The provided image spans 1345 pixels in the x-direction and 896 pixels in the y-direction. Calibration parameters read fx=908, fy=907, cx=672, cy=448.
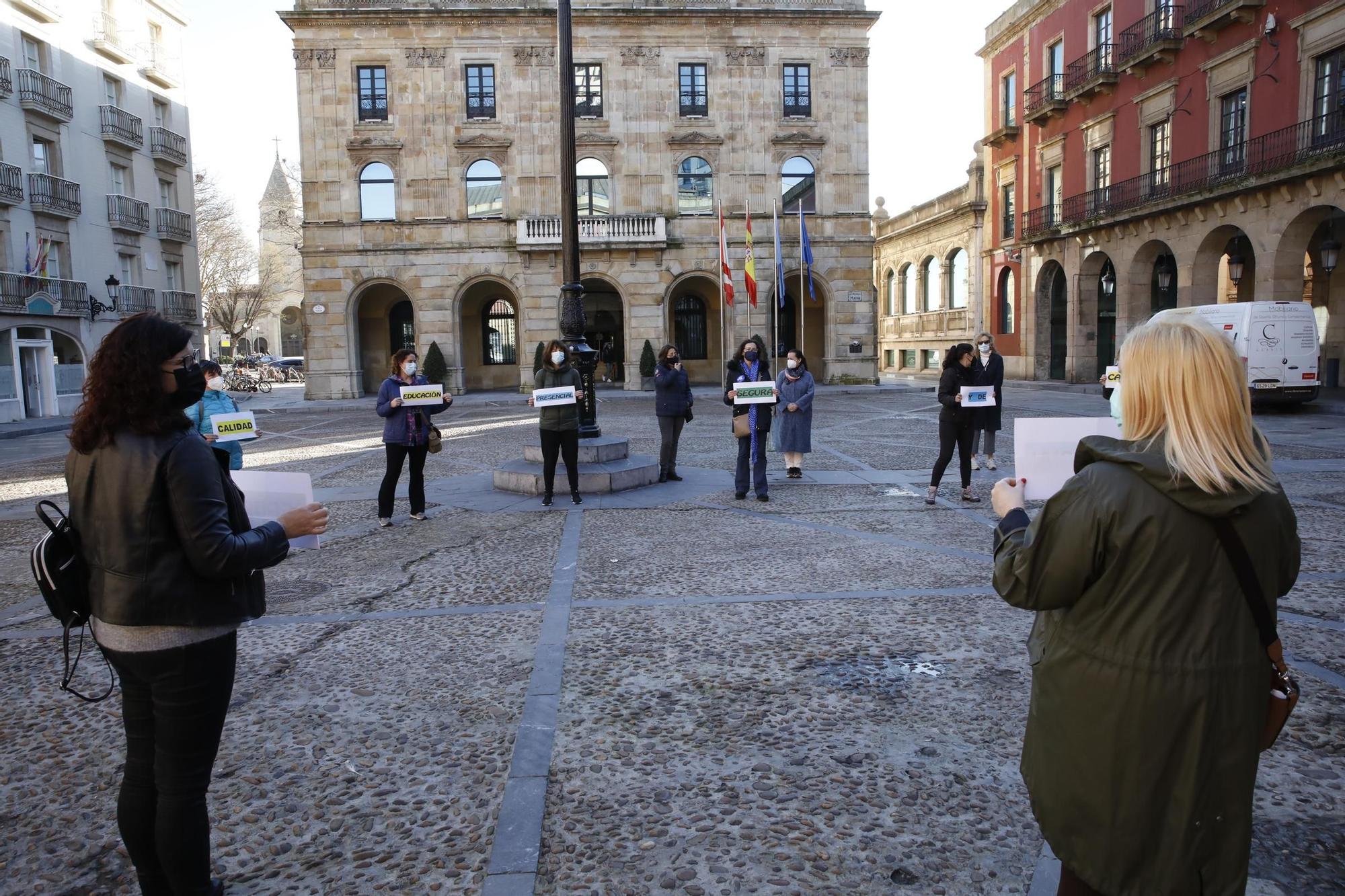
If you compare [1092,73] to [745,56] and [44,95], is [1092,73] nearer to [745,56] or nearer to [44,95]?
[745,56]

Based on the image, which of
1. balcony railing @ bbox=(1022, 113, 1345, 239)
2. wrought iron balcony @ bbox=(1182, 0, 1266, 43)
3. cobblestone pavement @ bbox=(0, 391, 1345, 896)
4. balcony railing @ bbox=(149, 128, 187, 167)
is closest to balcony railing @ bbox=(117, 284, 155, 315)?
balcony railing @ bbox=(149, 128, 187, 167)

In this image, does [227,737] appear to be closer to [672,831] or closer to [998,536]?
[672,831]

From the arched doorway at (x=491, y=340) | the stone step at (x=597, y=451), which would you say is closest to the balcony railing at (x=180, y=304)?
the arched doorway at (x=491, y=340)

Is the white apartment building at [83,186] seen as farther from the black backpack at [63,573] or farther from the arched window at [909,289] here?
the arched window at [909,289]

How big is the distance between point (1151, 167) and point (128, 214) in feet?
112

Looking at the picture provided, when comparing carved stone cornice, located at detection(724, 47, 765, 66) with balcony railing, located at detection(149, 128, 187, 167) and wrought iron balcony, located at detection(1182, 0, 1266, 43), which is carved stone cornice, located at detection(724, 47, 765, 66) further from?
balcony railing, located at detection(149, 128, 187, 167)

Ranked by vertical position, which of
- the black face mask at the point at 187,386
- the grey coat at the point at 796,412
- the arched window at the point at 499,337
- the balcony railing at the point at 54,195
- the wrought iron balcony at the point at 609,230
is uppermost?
the balcony railing at the point at 54,195

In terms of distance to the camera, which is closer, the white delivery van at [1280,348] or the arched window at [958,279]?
the white delivery van at [1280,348]

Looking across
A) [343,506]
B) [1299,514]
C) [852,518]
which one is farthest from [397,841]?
[1299,514]

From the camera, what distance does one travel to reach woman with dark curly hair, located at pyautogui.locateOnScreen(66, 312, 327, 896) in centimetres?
249

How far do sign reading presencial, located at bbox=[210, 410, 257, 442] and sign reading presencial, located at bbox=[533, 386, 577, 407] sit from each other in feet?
9.15

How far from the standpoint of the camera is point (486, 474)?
1223cm

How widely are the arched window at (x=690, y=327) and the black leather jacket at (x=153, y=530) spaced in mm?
32428

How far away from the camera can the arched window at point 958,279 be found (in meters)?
39.4
